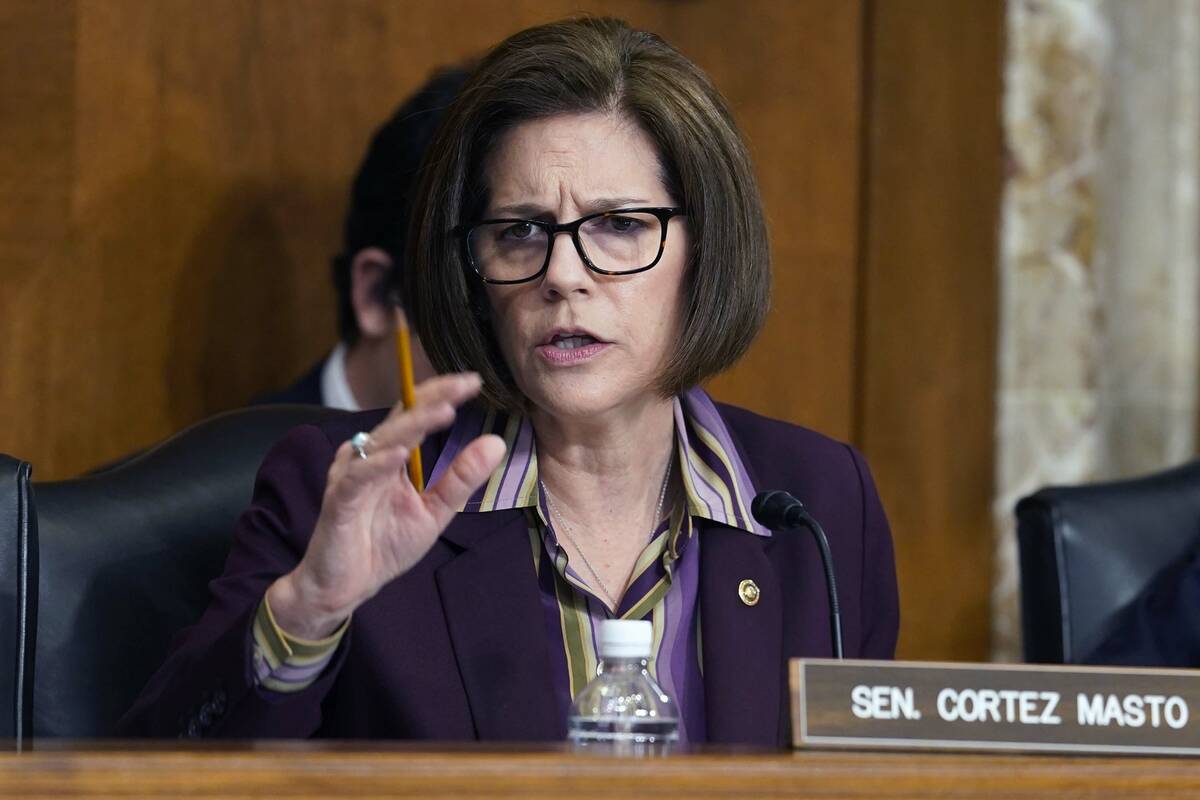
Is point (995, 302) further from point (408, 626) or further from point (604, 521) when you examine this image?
point (408, 626)

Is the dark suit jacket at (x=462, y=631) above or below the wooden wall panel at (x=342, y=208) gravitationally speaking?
below

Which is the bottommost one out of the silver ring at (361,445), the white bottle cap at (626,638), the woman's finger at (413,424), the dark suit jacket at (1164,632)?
the dark suit jacket at (1164,632)

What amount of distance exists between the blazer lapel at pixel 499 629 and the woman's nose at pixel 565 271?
27cm

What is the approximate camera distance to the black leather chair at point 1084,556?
216cm

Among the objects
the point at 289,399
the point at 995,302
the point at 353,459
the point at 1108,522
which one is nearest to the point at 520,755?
the point at 353,459

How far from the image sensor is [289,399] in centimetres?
269

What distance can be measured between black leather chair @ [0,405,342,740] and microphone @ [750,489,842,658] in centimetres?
64

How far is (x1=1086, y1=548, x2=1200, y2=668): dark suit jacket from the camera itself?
2113 millimetres

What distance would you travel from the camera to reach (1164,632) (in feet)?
6.98

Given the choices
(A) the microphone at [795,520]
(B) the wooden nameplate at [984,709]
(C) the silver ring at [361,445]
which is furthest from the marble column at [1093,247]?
(C) the silver ring at [361,445]

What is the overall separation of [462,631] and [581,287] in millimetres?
392

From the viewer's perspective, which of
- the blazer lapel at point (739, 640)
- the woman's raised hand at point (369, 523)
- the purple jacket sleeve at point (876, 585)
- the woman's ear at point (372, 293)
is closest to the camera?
the woman's raised hand at point (369, 523)

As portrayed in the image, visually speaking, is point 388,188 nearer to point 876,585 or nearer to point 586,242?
point 586,242

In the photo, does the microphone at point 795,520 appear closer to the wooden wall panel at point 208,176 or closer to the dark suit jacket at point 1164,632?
the dark suit jacket at point 1164,632
